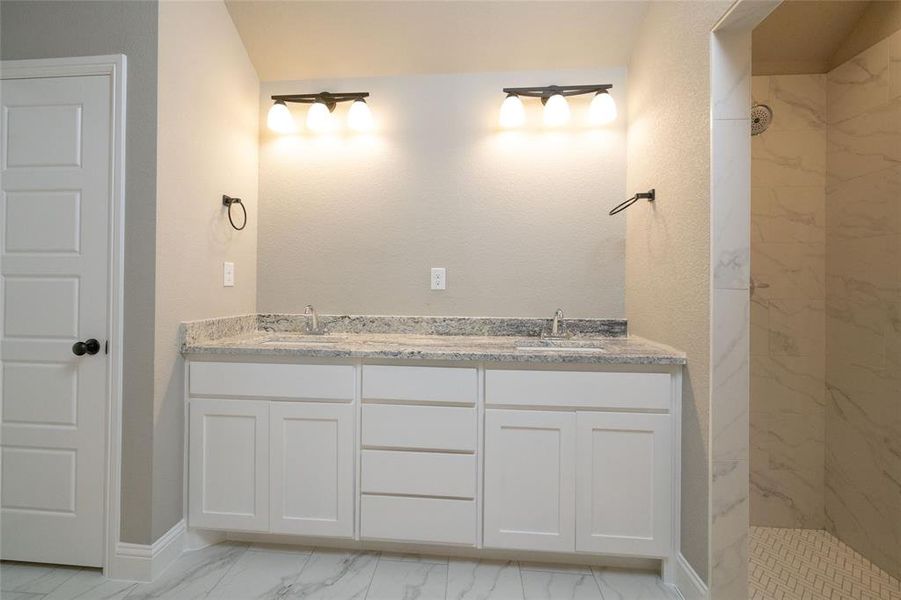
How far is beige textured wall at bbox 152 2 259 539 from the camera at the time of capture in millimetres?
1534

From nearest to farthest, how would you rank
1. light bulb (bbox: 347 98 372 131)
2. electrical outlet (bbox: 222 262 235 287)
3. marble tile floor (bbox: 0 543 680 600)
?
marble tile floor (bbox: 0 543 680 600) < electrical outlet (bbox: 222 262 235 287) < light bulb (bbox: 347 98 372 131)

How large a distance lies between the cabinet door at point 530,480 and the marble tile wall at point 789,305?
108 centimetres

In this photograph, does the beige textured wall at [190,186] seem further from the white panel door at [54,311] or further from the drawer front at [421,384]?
the drawer front at [421,384]

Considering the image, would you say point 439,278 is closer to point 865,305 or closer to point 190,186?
point 190,186

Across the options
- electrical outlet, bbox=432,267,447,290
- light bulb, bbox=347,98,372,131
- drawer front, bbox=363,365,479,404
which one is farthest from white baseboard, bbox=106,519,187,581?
light bulb, bbox=347,98,372,131

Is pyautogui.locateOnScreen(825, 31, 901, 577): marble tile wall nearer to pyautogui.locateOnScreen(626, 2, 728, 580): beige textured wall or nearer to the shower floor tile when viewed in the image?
the shower floor tile

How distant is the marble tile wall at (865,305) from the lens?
1.54 m

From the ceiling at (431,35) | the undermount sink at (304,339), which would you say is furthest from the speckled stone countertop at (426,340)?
the ceiling at (431,35)

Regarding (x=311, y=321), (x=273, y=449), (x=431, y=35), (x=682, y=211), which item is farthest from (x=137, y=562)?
(x=431, y=35)

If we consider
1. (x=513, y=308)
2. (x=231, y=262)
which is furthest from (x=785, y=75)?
(x=231, y=262)

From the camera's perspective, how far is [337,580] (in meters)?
1.50

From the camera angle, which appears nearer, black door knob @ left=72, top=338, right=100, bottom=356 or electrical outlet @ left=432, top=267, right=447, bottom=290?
black door knob @ left=72, top=338, right=100, bottom=356

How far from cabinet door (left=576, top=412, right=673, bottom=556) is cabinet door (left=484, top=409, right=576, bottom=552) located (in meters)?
0.05

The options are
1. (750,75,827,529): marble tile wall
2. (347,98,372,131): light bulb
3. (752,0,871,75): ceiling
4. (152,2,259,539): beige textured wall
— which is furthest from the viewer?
(347,98,372,131): light bulb
